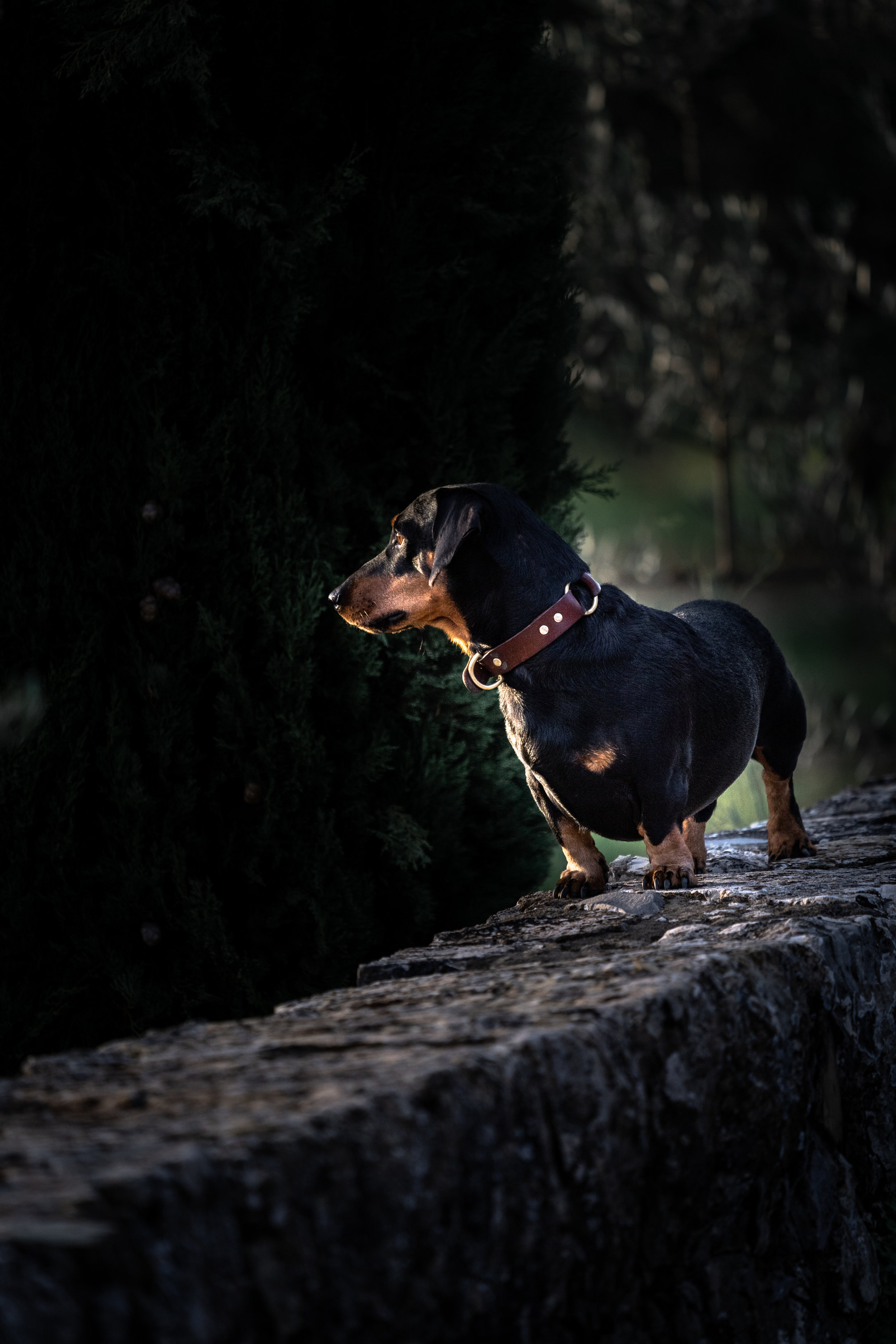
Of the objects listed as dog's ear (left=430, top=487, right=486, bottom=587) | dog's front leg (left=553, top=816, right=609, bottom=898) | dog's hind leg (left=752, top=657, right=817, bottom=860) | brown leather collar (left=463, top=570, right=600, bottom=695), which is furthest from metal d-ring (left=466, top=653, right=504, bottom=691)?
dog's hind leg (left=752, top=657, right=817, bottom=860)

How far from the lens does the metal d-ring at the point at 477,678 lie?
2.87 metres

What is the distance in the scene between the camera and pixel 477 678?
2891 mm

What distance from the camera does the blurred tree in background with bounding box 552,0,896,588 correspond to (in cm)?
1022

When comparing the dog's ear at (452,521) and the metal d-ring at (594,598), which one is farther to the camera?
the metal d-ring at (594,598)

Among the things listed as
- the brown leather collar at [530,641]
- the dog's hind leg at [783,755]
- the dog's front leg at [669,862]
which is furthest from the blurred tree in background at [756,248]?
the dog's front leg at [669,862]

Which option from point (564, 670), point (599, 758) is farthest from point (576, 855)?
point (564, 670)

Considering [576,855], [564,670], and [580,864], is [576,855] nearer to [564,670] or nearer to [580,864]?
[580,864]

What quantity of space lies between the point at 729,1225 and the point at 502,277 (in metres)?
2.94

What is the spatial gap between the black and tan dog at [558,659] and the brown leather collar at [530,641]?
0.01m

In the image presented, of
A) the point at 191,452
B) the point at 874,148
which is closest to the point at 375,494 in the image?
the point at 191,452

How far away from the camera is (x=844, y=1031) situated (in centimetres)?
226

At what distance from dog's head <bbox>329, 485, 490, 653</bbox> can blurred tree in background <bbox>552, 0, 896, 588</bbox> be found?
712 centimetres

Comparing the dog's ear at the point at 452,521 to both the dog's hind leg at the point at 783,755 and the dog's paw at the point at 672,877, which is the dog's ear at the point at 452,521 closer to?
the dog's paw at the point at 672,877

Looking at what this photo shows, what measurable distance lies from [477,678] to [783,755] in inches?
51.7
